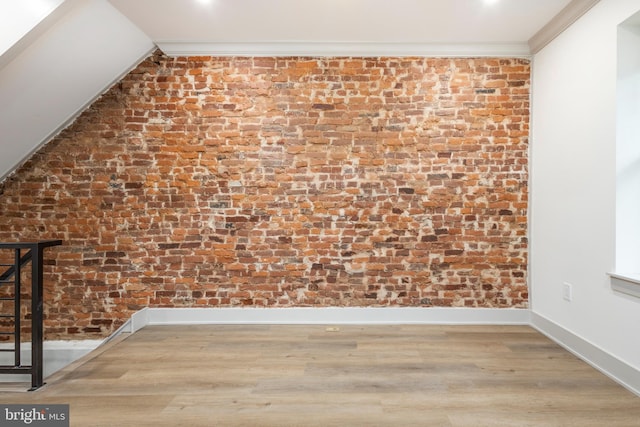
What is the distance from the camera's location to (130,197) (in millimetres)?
4336

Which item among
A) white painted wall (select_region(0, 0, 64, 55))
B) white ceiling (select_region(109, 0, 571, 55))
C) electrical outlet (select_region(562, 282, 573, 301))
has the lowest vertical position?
electrical outlet (select_region(562, 282, 573, 301))

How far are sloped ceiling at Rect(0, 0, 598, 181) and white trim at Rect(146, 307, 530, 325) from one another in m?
2.19

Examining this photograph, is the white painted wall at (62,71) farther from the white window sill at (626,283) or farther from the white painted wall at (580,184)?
the white window sill at (626,283)

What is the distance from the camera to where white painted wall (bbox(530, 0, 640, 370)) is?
2988 mm

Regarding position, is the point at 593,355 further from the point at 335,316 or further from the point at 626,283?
the point at 335,316

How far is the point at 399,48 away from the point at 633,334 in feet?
10.1

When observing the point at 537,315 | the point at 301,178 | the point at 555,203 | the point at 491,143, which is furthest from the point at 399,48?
the point at 537,315

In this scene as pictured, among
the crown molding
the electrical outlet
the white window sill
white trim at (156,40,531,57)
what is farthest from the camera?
white trim at (156,40,531,57)

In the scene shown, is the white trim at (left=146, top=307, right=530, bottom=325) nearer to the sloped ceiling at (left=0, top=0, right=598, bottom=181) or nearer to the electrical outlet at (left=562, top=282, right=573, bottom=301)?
the electrical outlet at (left=562, top=282, right=573, bottom=301)

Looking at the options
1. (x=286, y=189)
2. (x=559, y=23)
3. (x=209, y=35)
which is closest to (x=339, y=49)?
(x=209, y=35)

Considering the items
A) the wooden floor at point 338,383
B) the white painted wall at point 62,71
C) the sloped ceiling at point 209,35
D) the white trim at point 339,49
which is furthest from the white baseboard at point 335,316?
the white trim at point 339,49

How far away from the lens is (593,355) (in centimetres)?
318

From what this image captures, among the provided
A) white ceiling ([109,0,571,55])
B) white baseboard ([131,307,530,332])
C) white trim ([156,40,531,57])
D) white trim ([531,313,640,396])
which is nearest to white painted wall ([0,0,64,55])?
white ceiling ([109,0,571,55])

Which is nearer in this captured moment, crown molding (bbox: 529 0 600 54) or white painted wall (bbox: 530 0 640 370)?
white painted wall (bbox: 530 0 640 370)
